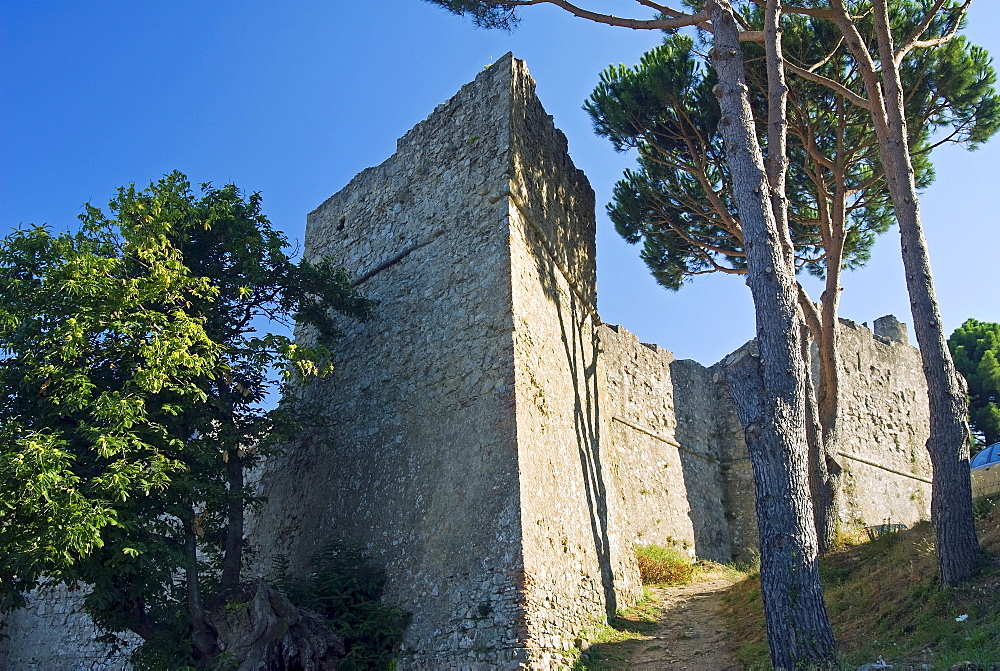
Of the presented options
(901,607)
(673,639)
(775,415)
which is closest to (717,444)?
(673,639)

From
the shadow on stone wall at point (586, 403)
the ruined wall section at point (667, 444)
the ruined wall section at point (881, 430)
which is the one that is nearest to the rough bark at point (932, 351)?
the shadow on stone wall at point (586, 403)

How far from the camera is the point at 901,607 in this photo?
21.3 ft

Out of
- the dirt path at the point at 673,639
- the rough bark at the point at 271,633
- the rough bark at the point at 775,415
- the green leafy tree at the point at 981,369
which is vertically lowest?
the dirt path at the point at 673,639

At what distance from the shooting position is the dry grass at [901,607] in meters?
5.40

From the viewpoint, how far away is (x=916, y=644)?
5711 millimetres

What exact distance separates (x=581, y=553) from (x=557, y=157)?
4.71 m

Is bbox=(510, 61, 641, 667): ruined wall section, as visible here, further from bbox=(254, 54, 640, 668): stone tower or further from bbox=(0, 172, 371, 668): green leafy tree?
bbox=(0, 172, 371, 668): green leafy tree

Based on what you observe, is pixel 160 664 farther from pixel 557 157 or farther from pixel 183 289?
pixel 557 157

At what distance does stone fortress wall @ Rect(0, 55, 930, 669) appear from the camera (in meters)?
6.68

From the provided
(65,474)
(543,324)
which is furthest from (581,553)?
(65,474)

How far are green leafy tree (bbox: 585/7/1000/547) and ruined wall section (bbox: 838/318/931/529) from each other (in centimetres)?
307

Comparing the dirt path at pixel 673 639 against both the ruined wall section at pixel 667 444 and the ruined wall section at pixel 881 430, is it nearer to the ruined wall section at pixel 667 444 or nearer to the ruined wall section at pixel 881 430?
the ruined wall section at pixel 667 444

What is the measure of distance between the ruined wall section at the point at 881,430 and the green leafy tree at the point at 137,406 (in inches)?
396

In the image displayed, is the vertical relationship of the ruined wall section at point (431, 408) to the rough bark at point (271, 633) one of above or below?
above
